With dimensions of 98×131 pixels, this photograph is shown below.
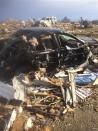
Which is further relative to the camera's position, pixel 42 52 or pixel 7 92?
pixel 42 52

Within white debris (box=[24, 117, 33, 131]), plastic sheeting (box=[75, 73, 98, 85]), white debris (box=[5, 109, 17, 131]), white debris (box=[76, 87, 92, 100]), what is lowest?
plastic sheeting (box=[75, 73, 98, 85])

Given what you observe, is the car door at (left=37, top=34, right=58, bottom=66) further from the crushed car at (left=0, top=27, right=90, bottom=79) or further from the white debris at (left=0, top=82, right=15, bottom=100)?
the white debris at (left=0, top=82, right=15, bottom=100)

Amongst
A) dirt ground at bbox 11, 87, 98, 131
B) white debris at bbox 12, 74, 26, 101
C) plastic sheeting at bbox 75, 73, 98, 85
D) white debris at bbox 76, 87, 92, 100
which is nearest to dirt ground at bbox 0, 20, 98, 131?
dirt ground at bbox 11, 87, 98, 131

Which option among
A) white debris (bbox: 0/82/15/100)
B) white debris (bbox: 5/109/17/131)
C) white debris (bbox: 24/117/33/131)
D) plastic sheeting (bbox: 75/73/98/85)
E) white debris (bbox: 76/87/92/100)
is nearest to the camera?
white debris (bbox: 5/109/17/131)

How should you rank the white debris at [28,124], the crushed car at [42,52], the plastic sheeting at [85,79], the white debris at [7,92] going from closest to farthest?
the white debris at [28,124], the white debris at [7,92], the plastic sheeting at [85,79], the crushed car at [42,52]

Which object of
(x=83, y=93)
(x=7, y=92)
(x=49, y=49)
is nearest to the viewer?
(x=7, y=92)

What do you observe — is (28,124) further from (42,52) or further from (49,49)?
(49,49)

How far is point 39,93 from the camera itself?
378 inches

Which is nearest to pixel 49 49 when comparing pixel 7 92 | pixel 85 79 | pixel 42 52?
pixel 42 52

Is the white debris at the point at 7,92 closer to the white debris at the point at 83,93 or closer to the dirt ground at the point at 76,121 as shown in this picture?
the dirt ground at the point at 76,121

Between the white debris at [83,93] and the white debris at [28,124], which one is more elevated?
the white debris at [28,124]

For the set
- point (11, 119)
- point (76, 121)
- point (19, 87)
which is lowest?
point (76, 121)

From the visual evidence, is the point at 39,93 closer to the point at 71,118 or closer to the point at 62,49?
the point at 71,118

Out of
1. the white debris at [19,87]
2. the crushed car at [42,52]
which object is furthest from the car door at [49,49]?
the white debris at [19,87]
